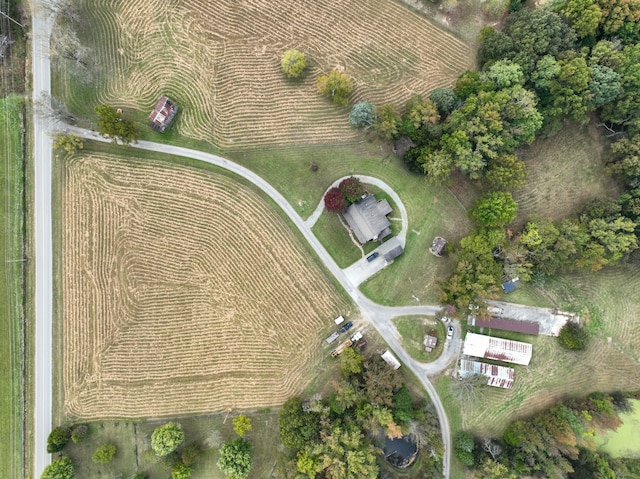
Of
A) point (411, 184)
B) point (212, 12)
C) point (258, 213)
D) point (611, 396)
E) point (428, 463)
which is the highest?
point (212, 12)

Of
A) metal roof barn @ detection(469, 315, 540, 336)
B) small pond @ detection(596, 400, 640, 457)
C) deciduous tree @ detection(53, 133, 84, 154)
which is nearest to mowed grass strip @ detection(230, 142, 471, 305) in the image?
metal roof barn @ detection(469, 315, 540, 336)

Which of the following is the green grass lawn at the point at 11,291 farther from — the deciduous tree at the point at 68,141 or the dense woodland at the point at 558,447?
the dense woodland at the point at 558,447

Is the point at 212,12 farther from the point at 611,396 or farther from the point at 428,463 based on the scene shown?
the point at 611,396

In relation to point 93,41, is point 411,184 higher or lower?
lower

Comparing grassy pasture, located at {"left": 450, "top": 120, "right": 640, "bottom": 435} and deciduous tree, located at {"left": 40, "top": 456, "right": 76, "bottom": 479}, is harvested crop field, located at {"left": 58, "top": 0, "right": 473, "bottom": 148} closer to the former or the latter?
grassy pasture, located at {"left": 450, "top": 120, "right": 640, "bottom": 435}

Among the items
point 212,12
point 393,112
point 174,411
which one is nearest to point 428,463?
point 174,411

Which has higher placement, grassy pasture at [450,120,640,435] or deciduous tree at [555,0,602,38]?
deciduous tree at [555,0,602,38]

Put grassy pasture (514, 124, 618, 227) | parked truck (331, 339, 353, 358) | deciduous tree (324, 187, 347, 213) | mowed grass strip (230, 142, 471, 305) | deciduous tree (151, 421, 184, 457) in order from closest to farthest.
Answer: deciduous tree (151, 421, 184, 457), deciduous tree (324, 187, 347, 213), parked truck (331, 339, 353, 358), mowed grass strip (230, 142, 471, 305), grassy pasture (514, 124, 618, 227)

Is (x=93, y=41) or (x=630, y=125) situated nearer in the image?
(x=630, y=125)
